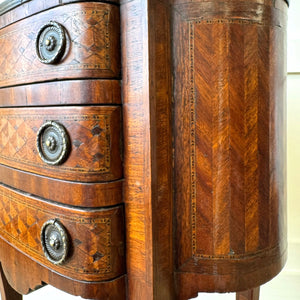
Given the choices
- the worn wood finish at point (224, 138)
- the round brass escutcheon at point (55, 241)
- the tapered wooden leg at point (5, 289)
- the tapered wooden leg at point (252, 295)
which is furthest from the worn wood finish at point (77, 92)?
the tapered wooden leg at point (252, 295)

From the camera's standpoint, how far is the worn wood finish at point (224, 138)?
64cm

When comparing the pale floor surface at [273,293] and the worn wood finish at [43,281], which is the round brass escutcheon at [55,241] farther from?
the pale floor surface at [273,293]

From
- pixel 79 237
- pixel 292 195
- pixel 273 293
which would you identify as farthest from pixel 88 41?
pixel 273 293

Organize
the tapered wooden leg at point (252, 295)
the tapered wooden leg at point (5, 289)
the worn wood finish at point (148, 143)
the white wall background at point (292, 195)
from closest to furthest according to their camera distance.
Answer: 1. the worn wood finish at point (148, 143)
2. the tapered wooden leg at point (5, 289)
3. the tapered wooden leg at point (252, 295)
4. the white wall background at point (292, 195)

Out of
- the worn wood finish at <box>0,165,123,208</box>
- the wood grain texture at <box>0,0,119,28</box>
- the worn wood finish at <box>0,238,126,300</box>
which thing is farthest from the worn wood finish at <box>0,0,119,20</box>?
the worn wood finish at <box>0,238,126,300</box>

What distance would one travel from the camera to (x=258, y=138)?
672 mm

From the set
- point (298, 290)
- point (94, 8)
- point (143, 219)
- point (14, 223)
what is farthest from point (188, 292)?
point (298, 290)

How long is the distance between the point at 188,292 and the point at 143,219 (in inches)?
6.5

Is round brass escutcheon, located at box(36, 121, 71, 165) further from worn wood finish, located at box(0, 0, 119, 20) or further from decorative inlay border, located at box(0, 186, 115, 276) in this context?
worn wood finish, located at box(0, 0, 119, 20)

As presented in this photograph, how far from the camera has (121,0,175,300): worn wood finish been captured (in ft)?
2.02

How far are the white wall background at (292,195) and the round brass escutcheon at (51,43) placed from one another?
85 centimetres

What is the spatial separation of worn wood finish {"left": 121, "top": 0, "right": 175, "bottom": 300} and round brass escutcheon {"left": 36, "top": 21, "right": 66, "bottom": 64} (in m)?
0.11

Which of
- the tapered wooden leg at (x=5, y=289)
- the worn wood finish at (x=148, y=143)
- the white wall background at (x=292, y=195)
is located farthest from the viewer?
the white wall background at (x=292, y=195)

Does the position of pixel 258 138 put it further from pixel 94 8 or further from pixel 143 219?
pixel 94 8
